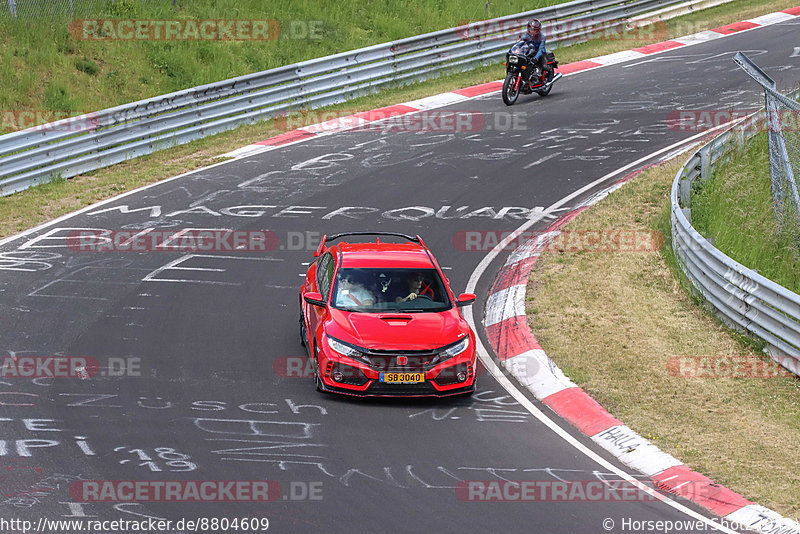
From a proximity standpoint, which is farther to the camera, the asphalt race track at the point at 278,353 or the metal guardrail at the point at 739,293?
the metal guardrail at the point at 739,293

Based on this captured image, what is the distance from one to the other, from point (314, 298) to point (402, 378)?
1.53 metres

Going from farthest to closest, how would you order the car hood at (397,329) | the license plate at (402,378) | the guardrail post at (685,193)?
the guardrail post at (685,193) < the car hood at (397,329) < the license plate at (402,378)

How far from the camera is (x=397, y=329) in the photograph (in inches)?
423

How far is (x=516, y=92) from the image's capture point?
78.2ft

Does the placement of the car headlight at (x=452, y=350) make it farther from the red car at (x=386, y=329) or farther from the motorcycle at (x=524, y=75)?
the motorcycle at (x=524, y=75)

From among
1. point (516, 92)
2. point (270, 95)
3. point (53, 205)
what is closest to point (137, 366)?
point (53, 205)

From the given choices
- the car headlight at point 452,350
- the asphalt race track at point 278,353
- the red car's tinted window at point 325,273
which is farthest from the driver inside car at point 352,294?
the car headlight at point 452,350

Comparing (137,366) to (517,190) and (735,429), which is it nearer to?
(735,429)

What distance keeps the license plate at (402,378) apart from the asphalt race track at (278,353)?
298mm

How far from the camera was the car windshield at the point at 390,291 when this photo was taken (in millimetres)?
11219

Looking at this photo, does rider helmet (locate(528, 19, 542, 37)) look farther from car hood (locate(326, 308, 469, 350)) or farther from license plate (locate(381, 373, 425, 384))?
license plate (locate(381, 373, 425, 384))

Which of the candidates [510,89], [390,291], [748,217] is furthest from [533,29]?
[390,291]

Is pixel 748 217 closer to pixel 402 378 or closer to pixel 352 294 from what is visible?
pixel 352 294

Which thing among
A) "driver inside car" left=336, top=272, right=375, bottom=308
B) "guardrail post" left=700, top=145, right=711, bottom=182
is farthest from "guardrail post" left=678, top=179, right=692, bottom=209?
"driver inside car" left=336, top=272, right=375, bottom=308
